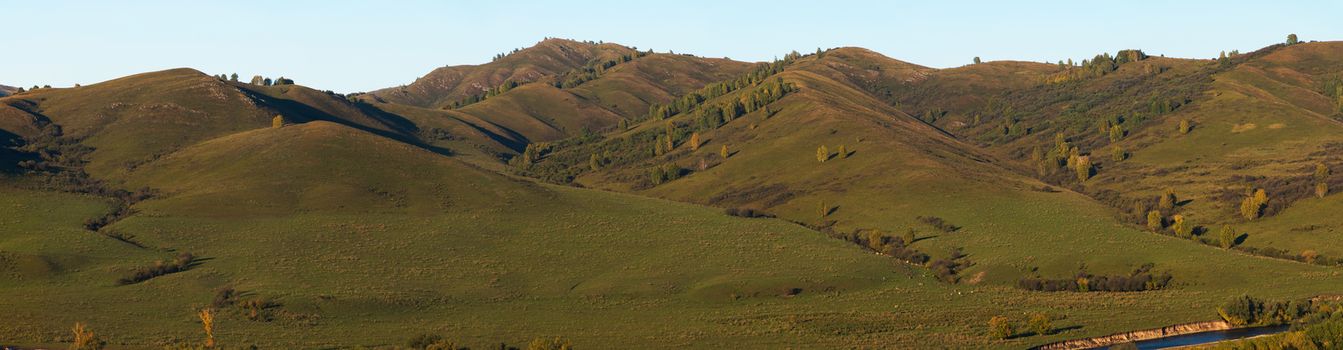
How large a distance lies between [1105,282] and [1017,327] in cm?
3198

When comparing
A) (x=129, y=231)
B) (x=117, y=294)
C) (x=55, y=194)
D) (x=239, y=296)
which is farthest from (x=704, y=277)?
(x=55, y=194)

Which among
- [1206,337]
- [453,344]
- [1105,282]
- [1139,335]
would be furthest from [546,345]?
[1105,282]

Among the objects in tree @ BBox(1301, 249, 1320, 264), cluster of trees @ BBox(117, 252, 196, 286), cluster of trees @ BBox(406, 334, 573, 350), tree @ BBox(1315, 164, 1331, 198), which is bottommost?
tree @ BBox(1301, 249, 1320, 264)

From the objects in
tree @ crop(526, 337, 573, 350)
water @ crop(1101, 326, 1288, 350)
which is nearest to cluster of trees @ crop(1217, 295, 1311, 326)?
water @ crop(1101, 326, 1288, 350)

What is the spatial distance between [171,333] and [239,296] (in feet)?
53.5

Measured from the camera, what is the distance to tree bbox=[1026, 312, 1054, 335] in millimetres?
107500

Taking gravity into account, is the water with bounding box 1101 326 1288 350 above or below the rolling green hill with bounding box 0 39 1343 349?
below

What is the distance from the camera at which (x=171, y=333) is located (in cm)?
11100

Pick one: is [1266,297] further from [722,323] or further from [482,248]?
[482,248]

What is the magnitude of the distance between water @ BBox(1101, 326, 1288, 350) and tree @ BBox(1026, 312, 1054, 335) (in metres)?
7.87

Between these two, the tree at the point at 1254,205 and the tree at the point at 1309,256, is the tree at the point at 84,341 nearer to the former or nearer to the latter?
the tree at the point at 1309,256

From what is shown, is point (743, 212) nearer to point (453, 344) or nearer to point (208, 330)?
point (453, 344)

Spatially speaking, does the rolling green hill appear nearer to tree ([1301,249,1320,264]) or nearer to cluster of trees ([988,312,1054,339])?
cluster of trees ([988,312,1054,339])

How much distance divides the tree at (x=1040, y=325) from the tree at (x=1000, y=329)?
2.08 m
